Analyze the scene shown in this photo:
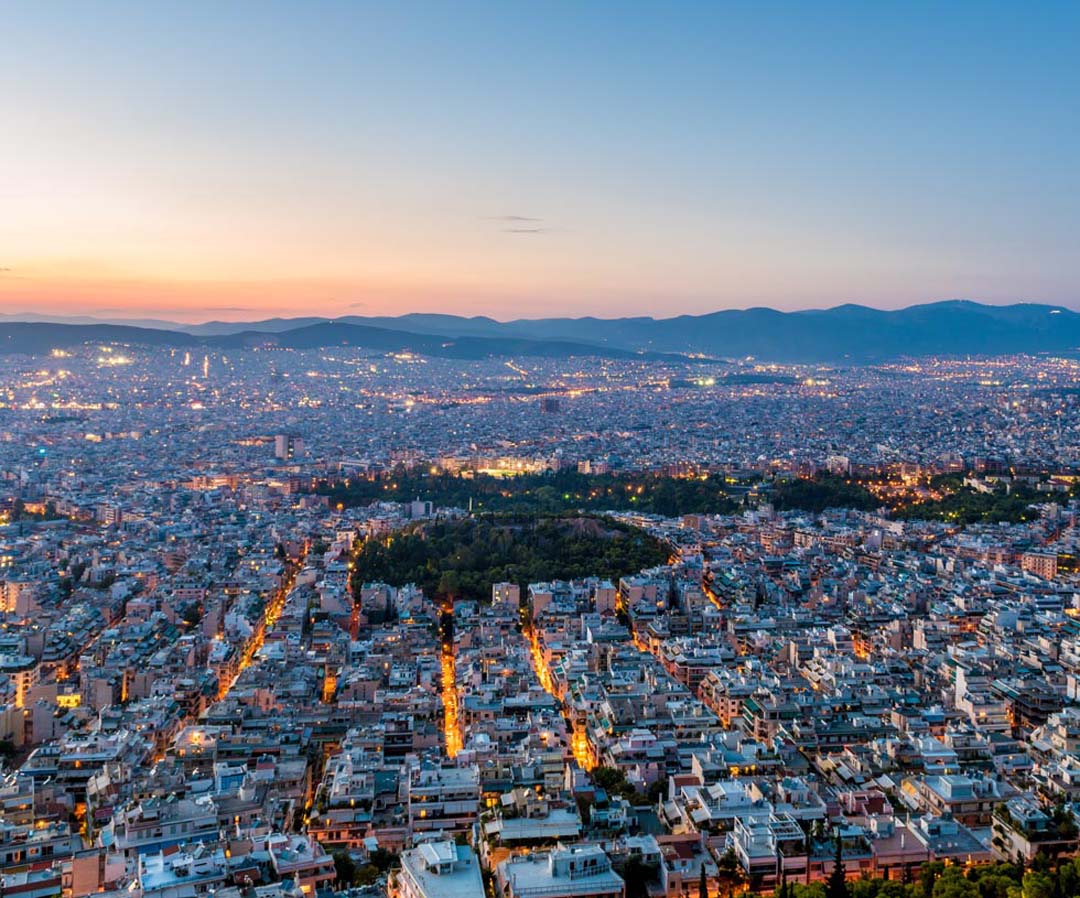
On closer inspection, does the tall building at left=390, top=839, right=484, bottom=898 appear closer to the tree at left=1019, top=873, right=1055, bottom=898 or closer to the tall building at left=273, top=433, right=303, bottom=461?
the tree at left=1019, top=873, right=1055, bottom=898

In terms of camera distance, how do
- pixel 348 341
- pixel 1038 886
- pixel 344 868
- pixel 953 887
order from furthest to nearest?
pixel 348 341
pixel 344 868
pixel 953 887
pixel 1038 886

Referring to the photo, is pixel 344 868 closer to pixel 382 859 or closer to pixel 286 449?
pixel 382 859

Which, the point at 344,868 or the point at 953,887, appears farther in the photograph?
the point at 344,868

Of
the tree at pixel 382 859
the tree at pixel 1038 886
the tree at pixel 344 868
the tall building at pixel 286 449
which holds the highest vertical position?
the tree at pixel 1038 886

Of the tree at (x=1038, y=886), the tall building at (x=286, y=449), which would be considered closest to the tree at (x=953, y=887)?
the tree at (x=1038, y=886)

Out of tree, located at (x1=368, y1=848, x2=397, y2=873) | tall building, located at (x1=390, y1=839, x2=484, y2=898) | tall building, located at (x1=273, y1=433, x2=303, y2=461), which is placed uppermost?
tall building, located at (x1=390, y1=839, x2=484, y2=898)

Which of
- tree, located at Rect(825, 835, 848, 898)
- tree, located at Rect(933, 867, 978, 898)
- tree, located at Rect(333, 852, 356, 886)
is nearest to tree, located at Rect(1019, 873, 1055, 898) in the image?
tree, located at Rect(933, 867, 978, 898)

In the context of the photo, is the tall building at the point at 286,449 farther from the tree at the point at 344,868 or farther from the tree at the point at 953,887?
the tree at the point at 953,887

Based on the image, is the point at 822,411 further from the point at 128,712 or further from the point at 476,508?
the point at 128,712

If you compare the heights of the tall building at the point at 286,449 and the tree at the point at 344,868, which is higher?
the tree at the point at 344,868

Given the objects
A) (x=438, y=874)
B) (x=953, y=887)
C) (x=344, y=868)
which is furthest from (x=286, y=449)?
(x=953, y=887)
